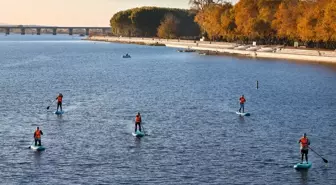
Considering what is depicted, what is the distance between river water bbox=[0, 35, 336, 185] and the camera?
56750mm

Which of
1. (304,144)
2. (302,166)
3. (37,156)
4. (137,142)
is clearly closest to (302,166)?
(302,166)

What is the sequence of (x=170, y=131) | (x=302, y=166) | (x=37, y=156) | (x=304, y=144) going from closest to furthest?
(x=304, y=144)
(x=302, y=166)
(x=37, y=156)
(x=170, y=131)

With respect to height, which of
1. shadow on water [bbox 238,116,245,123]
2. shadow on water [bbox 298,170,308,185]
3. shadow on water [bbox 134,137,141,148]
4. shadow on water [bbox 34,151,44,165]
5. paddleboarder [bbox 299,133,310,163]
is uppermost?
paddleboarder [bbox 299,133,310,163]

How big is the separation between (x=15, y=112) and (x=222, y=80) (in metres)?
58.9

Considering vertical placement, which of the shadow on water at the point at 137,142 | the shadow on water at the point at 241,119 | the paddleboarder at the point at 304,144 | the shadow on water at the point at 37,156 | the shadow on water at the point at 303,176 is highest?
the paddleboarder at the point at 304,144

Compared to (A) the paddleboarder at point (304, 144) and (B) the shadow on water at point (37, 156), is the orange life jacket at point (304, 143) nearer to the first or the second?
(A) the paddleboarder at point (304, 144)

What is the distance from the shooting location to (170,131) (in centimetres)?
7556

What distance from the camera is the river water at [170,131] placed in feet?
186

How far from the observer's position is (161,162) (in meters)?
60.4

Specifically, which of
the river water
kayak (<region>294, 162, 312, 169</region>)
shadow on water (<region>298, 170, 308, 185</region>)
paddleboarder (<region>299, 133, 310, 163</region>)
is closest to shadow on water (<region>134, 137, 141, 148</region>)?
the river water

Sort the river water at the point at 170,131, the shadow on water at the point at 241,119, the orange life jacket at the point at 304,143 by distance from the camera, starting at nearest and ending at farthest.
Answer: the river water at the point at 170,131 → the orange life jacket at the point at 304,143 → the shadow on water at the point at 241,119

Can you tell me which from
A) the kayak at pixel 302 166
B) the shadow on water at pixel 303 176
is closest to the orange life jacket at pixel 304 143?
the kayak at pixel 302 166

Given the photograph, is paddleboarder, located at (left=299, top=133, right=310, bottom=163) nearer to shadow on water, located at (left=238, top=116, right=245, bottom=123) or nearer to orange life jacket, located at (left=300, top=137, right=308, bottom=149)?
orange life jacket, located at (left=300, top=137, right=308, bottom=149)

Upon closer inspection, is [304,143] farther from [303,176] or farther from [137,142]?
[137,142]
